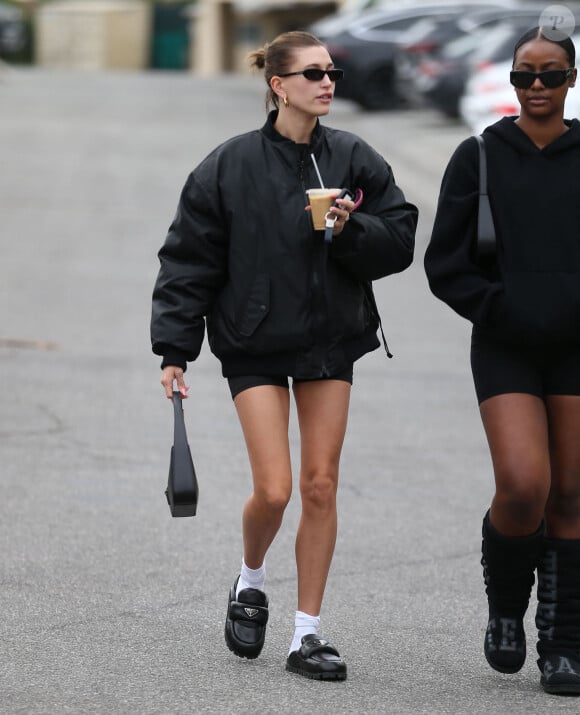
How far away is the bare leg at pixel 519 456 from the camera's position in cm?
480

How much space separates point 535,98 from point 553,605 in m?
1.54

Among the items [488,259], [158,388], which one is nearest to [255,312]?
[488,259]

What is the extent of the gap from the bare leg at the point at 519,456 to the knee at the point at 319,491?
1.74 ft

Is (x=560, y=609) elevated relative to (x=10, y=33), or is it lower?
lower

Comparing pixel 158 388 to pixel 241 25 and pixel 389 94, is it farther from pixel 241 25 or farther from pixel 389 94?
pixel 241 25

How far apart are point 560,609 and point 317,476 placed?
0.85 meters

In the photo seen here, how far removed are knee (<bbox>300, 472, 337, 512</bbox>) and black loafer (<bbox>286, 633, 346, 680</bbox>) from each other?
15.9 inches

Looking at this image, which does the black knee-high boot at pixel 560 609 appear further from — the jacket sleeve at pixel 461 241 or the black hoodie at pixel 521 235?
the jacket sleeve at pixel 461 241

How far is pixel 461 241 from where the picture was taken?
4.95 metres

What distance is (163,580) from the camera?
638cm

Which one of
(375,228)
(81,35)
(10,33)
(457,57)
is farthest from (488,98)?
(81,35)

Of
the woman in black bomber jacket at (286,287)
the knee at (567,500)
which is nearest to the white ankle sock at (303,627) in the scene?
the woman in black bomber jacket at (286,287)

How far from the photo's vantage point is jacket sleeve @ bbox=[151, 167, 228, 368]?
16.9ft

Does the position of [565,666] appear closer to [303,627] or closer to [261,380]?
[303,627]
